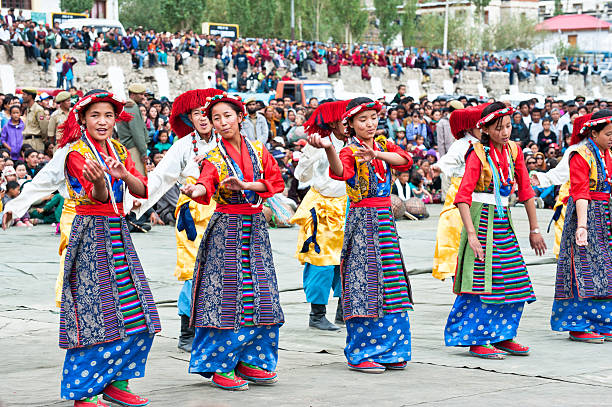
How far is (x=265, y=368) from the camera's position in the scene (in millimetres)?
5609

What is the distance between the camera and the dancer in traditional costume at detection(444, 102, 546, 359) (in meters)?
6.37

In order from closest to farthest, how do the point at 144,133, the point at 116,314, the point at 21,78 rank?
1. the point at 116,314
2. the point at 144,133
3. the point at 21,78

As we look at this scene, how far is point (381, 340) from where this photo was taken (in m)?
6.06

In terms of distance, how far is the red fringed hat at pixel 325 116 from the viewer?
674 centimetres

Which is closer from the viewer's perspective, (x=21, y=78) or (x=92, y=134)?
(x=92, y=134)

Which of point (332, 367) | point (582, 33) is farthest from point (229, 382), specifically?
point (582, 33)

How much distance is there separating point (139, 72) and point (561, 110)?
14220 mm

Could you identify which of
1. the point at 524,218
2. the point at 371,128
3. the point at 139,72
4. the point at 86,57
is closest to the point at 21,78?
the point at 86,57

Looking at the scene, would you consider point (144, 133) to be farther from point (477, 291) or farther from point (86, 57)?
point (86, 57)

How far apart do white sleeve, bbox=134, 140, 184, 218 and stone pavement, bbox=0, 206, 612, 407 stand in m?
1.07

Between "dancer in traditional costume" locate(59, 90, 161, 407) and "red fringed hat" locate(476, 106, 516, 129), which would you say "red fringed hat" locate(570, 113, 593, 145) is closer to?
"red fringed hat" locate(476, 106, 516, 129)

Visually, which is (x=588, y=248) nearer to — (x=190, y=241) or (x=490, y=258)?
(x=490, y=258)

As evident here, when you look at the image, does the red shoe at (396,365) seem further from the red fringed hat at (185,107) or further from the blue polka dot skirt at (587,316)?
the red fringed hat at (185,107)

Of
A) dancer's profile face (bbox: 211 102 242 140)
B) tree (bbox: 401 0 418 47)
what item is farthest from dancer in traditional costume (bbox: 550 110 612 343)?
tree (bbox: 401 0 418 47)
